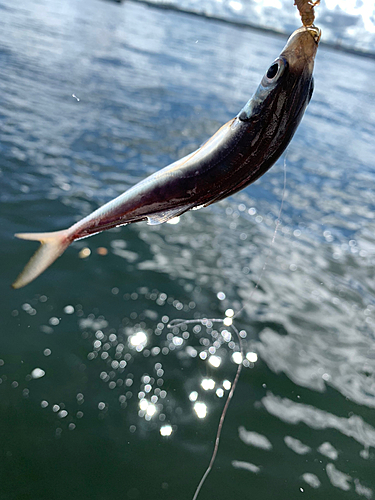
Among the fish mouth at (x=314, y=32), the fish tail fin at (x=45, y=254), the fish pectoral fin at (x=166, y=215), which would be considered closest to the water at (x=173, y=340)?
the fish tail fin at (x=45, y=254)

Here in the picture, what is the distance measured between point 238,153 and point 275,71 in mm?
401

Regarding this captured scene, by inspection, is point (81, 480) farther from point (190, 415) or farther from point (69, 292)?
point (69, 292)

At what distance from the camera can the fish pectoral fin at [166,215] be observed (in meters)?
2.14

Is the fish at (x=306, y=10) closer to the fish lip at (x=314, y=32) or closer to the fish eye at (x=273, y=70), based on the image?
the fish lip at (x=314, y=32)

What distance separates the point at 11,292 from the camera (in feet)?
16.9

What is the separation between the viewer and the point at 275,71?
173 cm

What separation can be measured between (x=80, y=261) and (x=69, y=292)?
2.43ft

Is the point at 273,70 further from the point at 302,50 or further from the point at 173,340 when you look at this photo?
the point at 173,340

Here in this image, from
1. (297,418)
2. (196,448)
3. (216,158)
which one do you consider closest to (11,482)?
(196,448)

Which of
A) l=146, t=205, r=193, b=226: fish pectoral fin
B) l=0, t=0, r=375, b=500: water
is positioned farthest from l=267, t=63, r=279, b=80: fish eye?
l=0, t=0, r=375, b=500: water

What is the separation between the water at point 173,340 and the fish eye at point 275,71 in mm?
3675

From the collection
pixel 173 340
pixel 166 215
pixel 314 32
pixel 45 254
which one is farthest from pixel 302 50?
pixel 173 340

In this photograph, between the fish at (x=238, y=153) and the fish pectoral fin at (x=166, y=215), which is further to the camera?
the fish pectoral fin at (x=166, y=215)

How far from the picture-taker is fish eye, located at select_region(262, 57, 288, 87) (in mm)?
1715
